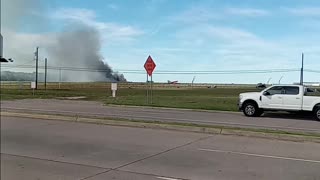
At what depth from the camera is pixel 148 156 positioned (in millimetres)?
9023

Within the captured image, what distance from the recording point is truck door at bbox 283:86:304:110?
22.2 m

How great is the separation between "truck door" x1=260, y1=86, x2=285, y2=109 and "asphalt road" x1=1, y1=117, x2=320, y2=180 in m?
10.7

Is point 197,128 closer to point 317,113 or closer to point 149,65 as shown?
point 317,113

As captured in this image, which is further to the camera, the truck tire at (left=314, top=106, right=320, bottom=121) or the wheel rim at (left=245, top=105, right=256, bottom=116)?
the wheel rim at (left=245, top=105, right=256, bottom=116)

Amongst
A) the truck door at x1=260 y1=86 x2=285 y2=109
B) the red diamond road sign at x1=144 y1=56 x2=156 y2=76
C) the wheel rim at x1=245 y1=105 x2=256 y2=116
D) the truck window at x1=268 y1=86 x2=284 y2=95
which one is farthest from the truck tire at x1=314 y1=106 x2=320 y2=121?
the red diamond road sign at x1=144 y1=56 x2=156 y2=76

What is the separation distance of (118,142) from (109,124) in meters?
4.26

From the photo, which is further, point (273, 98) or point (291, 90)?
point (273, 98)

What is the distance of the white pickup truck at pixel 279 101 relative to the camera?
21938mm

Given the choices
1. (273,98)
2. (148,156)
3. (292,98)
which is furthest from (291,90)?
(148,156)

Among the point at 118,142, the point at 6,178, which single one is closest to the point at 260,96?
the point at 118,142

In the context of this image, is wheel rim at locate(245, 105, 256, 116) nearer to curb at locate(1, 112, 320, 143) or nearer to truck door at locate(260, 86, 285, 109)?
truck door at locate(260, 86, 285, 109)

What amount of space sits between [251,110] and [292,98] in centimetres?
214

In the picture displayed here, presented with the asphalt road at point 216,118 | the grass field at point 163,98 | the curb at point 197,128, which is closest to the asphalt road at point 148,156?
the curb at point 197,128

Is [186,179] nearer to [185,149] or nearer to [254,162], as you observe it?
[254,162]
